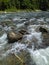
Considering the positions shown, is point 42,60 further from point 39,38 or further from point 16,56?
point 39,38


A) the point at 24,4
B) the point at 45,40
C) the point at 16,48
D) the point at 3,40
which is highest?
the point at 16,48

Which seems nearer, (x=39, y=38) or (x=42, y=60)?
(x=42, y=60)

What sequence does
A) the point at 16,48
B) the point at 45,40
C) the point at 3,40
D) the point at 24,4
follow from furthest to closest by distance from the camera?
1. the point at 24,4
2. the point at 3,40
3. the point at 45,40
4. the point at 16,48

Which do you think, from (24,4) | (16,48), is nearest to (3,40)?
(16,48)

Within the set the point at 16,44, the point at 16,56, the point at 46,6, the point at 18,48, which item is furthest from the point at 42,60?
the point at 46,6

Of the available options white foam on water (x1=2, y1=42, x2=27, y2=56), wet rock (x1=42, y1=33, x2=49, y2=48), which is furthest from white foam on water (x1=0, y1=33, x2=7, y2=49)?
wet rock (x1=42, y1=33, x2=49, y2=48)

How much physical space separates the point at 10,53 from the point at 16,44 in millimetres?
1758

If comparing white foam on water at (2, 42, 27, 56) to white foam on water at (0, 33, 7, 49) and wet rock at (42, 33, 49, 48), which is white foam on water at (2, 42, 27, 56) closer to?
white foam on water at (0, 33, 7, 49)

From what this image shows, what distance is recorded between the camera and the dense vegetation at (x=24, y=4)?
5984 centimetres

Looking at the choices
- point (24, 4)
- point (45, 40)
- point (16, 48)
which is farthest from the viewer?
point (24, 4)

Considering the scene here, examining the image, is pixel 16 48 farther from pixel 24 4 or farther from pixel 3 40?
pixel 24 4

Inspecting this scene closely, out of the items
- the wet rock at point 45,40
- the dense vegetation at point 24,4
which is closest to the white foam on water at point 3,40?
the wet rock at point 45,40

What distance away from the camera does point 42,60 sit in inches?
377

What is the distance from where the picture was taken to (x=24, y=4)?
218 feet
